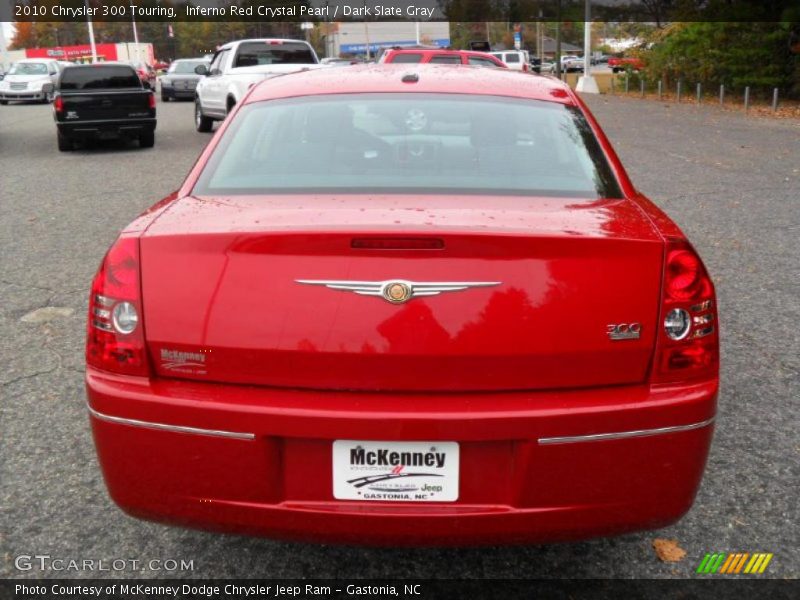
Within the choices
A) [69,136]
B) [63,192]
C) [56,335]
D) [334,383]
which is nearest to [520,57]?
[69,136]

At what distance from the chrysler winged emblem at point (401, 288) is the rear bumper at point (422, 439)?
28cm

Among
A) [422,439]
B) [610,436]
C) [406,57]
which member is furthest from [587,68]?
[422,439]

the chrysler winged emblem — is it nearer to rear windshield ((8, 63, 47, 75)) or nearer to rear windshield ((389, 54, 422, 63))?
rear windshield ((389, 54, 422, 63))

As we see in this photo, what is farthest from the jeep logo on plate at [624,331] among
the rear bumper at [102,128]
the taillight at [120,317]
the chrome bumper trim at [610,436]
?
the rear bumper at [102,128]

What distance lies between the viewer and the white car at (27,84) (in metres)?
32.1

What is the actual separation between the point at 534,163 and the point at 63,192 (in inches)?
369

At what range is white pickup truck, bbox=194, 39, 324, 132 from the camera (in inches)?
624

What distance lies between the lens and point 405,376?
7.72 ft

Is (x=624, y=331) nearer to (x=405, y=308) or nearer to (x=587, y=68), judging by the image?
(x=405, y=308)

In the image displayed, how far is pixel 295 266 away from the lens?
2.36 m

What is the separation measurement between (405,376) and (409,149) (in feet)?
4.04

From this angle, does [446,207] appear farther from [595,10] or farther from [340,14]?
[340,14]

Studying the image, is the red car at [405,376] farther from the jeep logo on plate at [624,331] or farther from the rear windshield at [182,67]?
the rear windshield at [182,67]

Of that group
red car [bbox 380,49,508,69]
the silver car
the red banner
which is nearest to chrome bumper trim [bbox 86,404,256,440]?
red car [bbox 380,49,508,69]
